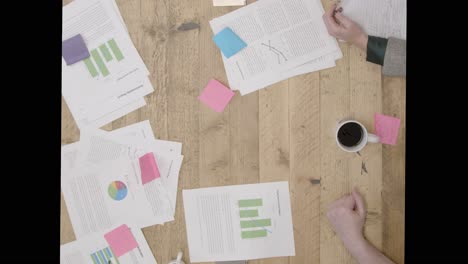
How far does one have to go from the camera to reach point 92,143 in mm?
1312

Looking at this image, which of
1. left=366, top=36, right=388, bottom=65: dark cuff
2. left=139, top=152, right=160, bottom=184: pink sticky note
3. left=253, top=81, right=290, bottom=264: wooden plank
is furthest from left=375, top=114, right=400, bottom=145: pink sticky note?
left=139, top=152, right=160, bottom=184: pink sticky note

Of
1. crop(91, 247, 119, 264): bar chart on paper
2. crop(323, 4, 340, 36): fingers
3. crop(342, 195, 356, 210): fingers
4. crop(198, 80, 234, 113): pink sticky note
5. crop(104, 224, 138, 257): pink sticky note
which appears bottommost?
crop(91, 247, 119, 264): bar chart on paper

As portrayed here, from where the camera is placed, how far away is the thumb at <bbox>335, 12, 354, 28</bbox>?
49.0 inches

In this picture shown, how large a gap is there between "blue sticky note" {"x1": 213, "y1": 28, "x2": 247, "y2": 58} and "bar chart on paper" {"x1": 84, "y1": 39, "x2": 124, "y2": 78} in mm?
311

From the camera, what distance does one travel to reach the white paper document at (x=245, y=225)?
4.18 ft

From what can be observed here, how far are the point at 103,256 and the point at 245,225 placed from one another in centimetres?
45

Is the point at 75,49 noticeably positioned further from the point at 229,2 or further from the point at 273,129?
the point at 273,129

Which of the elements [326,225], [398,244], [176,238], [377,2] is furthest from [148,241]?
[377,2]

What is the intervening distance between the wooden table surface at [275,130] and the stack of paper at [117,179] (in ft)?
0.10

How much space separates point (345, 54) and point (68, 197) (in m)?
0.96

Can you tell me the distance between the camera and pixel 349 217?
124 cm

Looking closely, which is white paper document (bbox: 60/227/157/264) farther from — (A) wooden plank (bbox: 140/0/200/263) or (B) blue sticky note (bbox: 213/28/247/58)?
(B) blue sticky note (bbox: 213/28/247/58)

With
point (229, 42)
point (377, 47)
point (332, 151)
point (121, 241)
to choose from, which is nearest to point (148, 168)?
point (121, 241)

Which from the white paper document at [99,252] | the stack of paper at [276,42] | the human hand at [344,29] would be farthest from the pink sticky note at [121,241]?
the human hand at [344,29]
